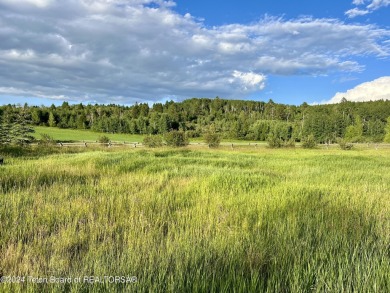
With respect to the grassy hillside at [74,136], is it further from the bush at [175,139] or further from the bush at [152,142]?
the bush at [175,139]

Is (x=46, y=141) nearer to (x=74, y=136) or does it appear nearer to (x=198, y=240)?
(x=198, y=240)

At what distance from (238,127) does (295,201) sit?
123435 mm

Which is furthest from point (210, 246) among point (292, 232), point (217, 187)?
point (217, 187)

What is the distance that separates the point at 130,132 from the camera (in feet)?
418

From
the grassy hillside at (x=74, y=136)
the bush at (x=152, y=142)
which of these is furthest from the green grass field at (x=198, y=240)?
the grassy hillside at (x=74, y=136)

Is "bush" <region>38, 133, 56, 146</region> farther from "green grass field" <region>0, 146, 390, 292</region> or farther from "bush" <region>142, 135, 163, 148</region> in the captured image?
"green grass field" <region>0, 146, 390, 292</region>

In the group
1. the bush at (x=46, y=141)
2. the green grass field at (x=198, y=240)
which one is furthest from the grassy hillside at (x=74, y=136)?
the green grass field at (x=198, y=240)

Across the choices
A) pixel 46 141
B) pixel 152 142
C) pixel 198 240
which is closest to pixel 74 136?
pixel 46 141

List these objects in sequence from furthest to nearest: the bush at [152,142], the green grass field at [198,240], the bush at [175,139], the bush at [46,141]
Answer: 1. the bush at [152,142]
2. the bush at [175,139]
3. the bush at [46,141]
4. the green grass field at [198,240]

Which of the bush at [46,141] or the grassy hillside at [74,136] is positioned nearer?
the bush at [46,141]

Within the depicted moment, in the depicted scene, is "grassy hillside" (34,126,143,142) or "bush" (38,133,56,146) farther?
"grassy hillside" (34,126,143,142)

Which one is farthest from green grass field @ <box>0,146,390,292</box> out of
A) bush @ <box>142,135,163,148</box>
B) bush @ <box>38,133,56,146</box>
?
bush @ <box>142,135,163,148</box>

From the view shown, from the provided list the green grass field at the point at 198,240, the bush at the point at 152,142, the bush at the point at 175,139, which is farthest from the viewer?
the bush at the point at 152,142

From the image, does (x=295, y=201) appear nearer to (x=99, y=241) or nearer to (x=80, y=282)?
(x=99, y=241)
